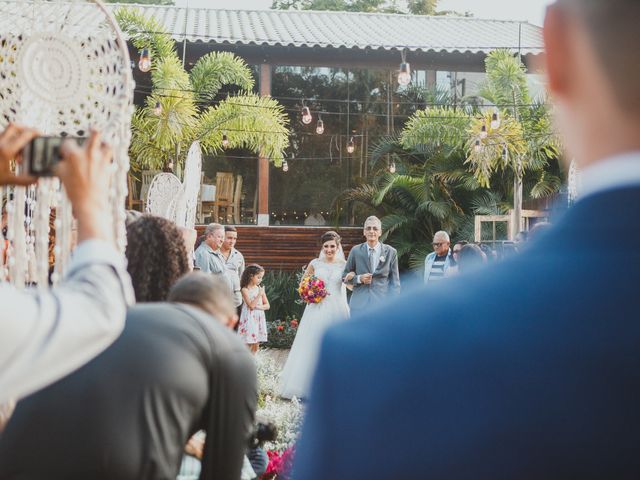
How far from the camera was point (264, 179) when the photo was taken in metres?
18.1

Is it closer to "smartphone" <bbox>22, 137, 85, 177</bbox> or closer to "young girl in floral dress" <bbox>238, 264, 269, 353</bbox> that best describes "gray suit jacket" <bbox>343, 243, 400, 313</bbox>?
"young girl in floral dress" <bbox>238, 264, 269, 353</bbox>

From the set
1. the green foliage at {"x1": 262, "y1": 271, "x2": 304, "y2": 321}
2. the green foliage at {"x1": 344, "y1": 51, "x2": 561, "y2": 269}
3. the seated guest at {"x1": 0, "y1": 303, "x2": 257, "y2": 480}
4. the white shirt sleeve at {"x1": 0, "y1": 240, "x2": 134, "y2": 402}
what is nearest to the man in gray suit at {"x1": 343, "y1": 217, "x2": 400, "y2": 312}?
the green foliage at {"x1": 262, "y1": 271, "x2": 304, "y2": 321}

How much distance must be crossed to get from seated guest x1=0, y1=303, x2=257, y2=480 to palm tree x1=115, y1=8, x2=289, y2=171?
12912mm

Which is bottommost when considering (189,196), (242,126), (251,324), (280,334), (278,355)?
(278,355)

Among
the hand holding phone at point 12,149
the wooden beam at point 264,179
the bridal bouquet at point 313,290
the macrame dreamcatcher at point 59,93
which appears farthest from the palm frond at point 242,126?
the hand holding phone at point 12,149

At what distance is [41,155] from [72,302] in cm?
46

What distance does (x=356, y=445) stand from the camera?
626 mm

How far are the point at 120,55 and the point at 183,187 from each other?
518 centimetres

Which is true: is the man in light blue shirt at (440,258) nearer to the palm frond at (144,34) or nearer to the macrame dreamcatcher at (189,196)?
the macrame dreamcatcher at (189,196)

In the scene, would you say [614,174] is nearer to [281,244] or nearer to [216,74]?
[216,74]

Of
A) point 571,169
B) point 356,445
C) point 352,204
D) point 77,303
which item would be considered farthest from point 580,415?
point 352,204

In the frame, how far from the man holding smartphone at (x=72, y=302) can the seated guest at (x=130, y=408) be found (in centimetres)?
49

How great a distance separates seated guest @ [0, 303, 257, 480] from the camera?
5.78 feet

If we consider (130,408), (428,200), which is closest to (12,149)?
(130,408)
